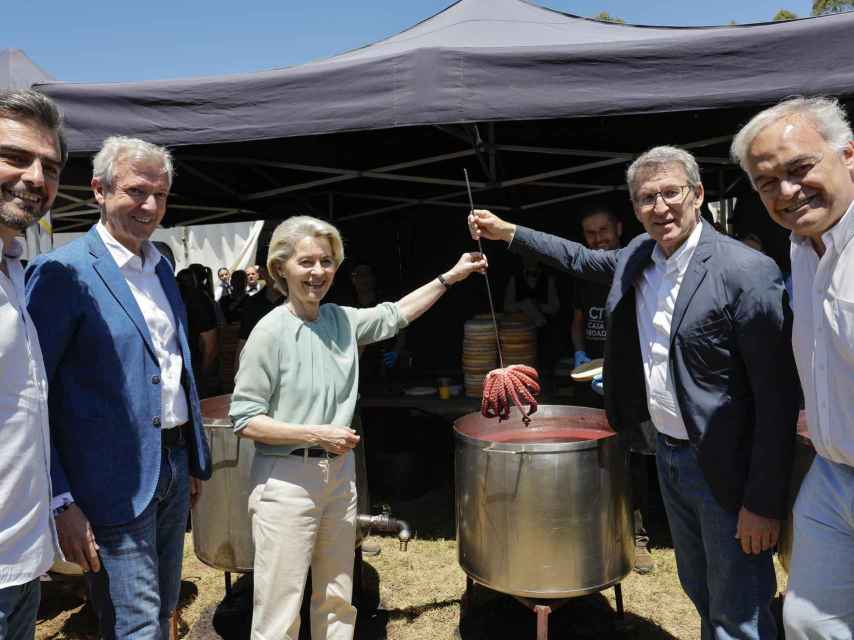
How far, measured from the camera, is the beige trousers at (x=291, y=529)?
81.4 inches

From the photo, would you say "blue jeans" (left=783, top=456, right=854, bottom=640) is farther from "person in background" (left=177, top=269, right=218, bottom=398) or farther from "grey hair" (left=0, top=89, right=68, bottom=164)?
"person in background" (left=177, top=269, right=218, bottom=398)

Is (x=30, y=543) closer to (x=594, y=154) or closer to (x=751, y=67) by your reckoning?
(x=751, y=67)

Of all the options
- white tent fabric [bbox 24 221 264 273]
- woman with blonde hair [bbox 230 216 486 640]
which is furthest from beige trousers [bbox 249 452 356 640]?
white tent fabric [bbox 24 221 264 273]

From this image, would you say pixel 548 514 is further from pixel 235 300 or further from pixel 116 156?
pixel 235 300

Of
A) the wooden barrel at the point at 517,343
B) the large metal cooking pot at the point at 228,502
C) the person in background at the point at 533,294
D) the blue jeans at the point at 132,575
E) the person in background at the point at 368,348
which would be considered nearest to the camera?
the blue jeans at the point at 132,575

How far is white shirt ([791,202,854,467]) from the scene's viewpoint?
1322 millimetres

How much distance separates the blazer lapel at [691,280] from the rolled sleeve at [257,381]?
1.23 metres

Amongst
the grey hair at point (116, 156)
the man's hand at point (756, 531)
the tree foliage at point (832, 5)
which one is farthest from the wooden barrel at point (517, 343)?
the tree foliage at point (832, 5)

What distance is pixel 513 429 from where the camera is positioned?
2828 millimetres

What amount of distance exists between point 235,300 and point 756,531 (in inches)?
279

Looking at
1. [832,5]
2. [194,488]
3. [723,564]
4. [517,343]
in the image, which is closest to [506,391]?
[723,564]

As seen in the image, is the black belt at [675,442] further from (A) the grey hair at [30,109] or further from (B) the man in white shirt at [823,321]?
(A) the grey hair at [30,109]

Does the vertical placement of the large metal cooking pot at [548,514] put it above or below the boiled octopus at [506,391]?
below

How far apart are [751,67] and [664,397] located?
1644 millimetres
